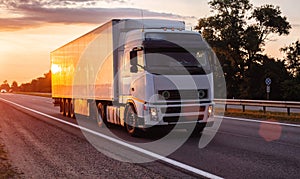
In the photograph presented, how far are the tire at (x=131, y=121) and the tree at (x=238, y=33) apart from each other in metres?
41.6

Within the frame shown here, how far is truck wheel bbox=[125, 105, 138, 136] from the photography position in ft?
43.2

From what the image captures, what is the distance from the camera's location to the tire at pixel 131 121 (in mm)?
13172

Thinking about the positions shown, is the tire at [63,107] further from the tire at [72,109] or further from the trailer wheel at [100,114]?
the trailer wheel at [100,114]

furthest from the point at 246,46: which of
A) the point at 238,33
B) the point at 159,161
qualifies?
the point at 159,161

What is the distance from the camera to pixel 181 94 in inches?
492

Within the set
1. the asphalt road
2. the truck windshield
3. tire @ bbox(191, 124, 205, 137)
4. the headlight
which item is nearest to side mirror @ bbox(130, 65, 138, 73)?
the truck windshield

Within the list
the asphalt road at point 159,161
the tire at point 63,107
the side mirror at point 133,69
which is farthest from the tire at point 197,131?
the tire at point 63,107

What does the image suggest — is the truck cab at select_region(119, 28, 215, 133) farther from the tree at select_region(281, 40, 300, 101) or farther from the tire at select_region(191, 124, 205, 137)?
the tree at select_region(281, 40, 300, 101)

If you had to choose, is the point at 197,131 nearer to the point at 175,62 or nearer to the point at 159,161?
the point at 175,62

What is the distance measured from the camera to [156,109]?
12.4 metres

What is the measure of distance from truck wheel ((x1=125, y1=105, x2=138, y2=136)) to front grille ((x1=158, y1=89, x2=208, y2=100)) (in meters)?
1.20

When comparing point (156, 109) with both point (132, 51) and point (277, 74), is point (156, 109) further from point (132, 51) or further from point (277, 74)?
point (277, 74)

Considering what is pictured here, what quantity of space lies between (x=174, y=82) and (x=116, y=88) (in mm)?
2657

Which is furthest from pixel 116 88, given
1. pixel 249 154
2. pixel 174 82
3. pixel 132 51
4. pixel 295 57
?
pixel 295 57
